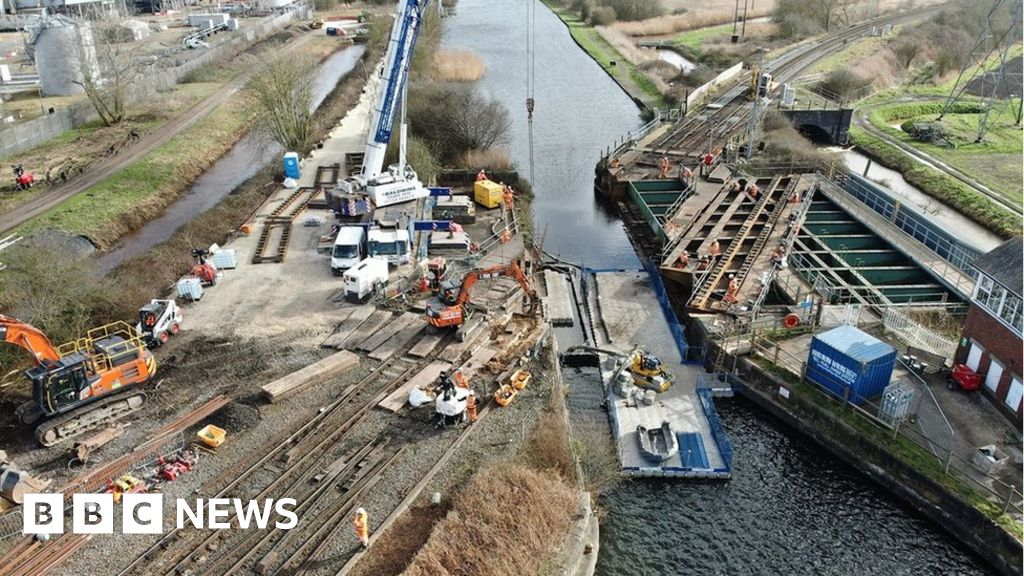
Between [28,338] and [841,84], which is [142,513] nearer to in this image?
[28,338]

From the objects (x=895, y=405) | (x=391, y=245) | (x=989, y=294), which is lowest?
(x=895, y=405)

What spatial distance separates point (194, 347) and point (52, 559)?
11083 millimetres

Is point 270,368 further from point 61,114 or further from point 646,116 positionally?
point 646,116

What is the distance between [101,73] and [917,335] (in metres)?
70.4

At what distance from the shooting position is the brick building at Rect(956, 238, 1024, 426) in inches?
1005

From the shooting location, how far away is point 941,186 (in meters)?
52.4

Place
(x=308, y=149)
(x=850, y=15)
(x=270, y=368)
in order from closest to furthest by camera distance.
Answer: (x=270, y=368) → (x=308, y=149) → (x=850, y=15)

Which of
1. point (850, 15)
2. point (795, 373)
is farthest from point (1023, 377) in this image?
point (850, 15)

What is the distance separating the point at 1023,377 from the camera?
82.5 ft

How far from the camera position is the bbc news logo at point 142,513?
69.2 ft

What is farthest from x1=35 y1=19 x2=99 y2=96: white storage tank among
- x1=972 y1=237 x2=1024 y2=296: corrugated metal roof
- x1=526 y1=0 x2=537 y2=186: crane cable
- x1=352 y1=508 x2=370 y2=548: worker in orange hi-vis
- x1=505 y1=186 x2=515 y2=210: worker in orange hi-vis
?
x1=972 y1=237 x2=1024 y2=296: corrugated metal roof

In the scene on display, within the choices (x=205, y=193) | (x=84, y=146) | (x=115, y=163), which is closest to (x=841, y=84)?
(x=205, y=193)

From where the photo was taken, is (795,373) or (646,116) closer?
(795,373)

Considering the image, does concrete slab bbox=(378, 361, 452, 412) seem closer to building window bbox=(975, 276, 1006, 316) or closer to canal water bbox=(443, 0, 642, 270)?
canal water bbox=(443, 0, 642, 270)
